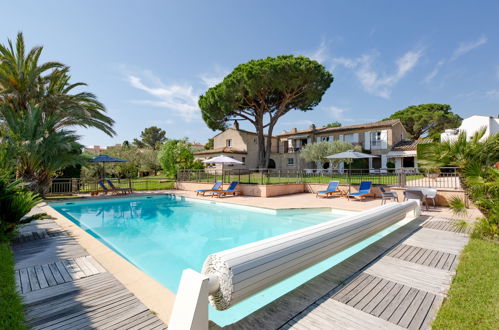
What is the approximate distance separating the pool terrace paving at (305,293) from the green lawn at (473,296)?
12 centimetres

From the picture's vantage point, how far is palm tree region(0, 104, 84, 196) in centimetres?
1162

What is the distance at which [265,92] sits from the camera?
83.1 feet

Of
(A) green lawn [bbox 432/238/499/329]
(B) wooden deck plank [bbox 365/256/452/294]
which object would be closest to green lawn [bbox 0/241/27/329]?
(A) green lawn [bbox 432/238/499/329]

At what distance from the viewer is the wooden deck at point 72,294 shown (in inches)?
90.7

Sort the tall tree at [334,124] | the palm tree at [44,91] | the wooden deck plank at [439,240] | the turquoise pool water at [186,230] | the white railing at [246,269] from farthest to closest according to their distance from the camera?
the tall tree at [334,124] → the palm tree at [44,91] → the turquoise pool water at [186,230] → the wooden deck plank at [439,240] → the white railing at [246,269]

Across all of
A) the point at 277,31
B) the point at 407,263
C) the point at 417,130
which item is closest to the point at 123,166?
the point at 277,31

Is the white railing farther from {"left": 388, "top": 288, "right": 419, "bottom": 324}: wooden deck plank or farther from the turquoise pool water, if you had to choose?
the turquoise pool water

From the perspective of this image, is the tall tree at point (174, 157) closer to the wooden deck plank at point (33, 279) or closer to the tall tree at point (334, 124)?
the wooden deck plank at point (33, 279)

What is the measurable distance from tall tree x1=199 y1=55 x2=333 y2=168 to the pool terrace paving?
2165 cm

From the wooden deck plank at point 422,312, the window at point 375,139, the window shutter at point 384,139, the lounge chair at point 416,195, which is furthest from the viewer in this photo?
the window at point 375,139

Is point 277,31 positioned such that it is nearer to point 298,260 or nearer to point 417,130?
point 298,260

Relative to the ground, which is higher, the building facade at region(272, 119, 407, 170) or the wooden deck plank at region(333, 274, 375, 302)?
the building facade at region(272, 119, 407, 170)

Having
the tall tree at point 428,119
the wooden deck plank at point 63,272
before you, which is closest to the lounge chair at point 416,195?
the wooden deck plank at point 63,272

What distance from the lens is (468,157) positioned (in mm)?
5223
